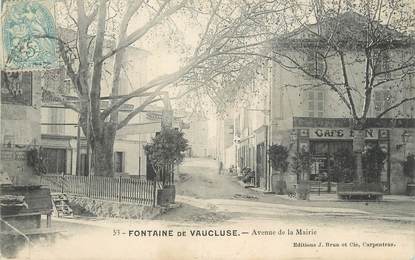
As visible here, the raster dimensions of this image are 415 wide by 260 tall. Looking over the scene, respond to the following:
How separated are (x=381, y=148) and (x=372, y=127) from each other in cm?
56

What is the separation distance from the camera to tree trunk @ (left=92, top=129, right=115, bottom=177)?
25.0 ft

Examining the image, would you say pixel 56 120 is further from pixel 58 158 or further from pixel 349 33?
pixel 349 33

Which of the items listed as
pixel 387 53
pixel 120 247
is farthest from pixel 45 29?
pixel 387 53

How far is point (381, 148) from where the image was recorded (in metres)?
12.4

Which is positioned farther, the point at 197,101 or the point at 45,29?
the point at 197,101

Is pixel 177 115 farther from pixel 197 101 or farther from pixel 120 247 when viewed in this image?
pixel 120 247

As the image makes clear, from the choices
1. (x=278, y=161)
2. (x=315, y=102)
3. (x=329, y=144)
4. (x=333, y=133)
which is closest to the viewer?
(x=278, y=161)

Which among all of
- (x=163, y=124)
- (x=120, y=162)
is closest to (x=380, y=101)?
(x=120, y=162)

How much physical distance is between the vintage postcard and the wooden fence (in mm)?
18

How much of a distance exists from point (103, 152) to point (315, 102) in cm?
627

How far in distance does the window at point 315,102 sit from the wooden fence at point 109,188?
6081 mm

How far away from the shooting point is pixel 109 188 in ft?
24.2

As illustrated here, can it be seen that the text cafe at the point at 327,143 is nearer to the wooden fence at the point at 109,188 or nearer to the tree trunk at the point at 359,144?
the tree trunk at the point at 359,144

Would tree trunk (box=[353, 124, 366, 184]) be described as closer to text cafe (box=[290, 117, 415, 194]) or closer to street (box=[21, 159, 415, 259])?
text cafe (box=[290, 117, 415, 194])
